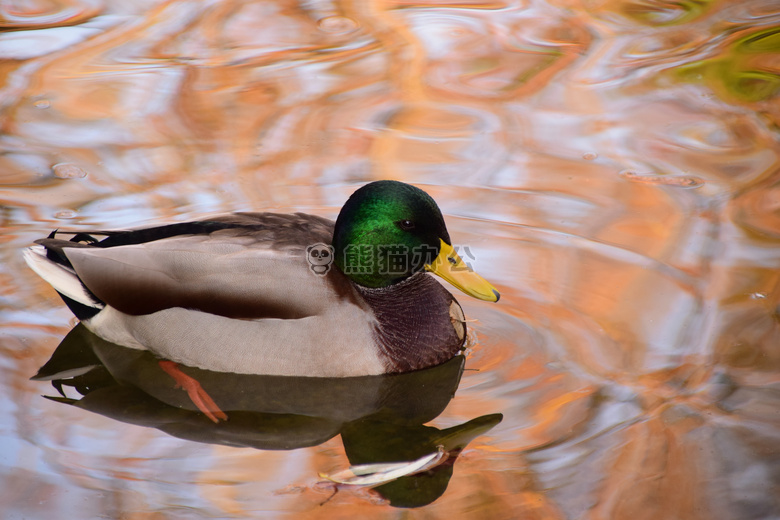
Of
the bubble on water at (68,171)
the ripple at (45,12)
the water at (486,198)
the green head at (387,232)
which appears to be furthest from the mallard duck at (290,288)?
the ripple at (45,12)

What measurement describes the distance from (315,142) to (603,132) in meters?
2.25

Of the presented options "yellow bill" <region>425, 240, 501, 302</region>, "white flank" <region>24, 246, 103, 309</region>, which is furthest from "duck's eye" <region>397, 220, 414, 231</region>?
"white flank" <region>24, 246, 103, 309</region>

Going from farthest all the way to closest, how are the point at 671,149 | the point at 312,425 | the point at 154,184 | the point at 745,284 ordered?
1. the point at 671,149
2. the point at 154,184
3. the point at 745,284
4. the point at 312,425

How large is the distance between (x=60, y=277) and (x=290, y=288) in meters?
1.35

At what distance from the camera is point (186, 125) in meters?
7.08

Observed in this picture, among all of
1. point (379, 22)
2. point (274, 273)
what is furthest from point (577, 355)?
point (379, 22)

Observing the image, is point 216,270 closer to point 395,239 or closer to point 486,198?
point 395,239

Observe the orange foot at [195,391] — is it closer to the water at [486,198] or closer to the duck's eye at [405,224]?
the water at [486,198]

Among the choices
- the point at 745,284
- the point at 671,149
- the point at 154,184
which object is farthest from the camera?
the point at 671,149

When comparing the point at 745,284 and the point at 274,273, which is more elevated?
the point at 274,273

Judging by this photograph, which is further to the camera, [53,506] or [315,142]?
[315,142]

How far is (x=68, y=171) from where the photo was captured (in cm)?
633

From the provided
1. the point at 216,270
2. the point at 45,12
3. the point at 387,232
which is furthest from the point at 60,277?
the point at 45,12

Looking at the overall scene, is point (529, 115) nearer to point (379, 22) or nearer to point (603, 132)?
point (603, 132)
